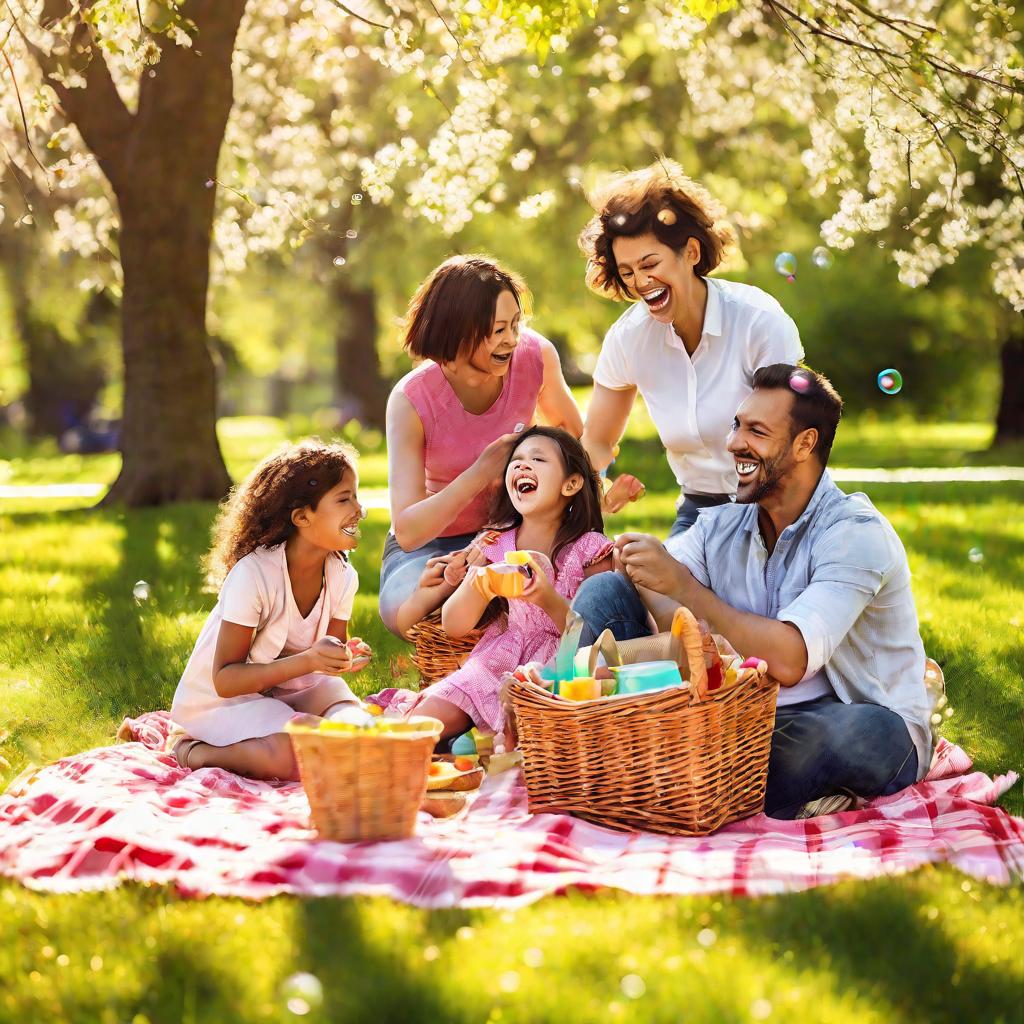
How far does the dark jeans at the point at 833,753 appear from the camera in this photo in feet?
13.2

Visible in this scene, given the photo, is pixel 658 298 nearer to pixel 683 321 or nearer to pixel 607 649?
pixel 683 321

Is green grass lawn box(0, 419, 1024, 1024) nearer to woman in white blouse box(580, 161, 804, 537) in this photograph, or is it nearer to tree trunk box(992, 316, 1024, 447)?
woman in white blouse box(580, 161, 804, 537)

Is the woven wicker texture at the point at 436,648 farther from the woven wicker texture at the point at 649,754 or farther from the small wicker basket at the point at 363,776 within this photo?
the small wicker basket at the point at 363,776

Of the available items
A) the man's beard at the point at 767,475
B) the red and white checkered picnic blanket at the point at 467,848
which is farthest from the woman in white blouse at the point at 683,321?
the red and white checkered picnic blanket at the point at 467,848

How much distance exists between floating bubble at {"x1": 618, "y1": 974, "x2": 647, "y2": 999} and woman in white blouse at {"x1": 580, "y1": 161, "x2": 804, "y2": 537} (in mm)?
2696

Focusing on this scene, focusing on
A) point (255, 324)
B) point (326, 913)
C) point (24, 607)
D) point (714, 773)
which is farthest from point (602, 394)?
point (255, 324)

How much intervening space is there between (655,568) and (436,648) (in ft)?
4.67

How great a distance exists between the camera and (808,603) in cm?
393

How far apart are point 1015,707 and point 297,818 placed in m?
2.87

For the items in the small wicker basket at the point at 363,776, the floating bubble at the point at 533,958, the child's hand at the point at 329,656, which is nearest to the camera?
the floating bubble at the point at 533,958

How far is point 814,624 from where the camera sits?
3895mm

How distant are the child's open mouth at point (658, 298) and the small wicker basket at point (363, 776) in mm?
1993

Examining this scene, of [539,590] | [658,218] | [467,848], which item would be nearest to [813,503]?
[539,590]

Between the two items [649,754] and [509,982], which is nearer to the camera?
[509,982]
